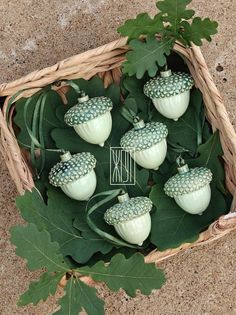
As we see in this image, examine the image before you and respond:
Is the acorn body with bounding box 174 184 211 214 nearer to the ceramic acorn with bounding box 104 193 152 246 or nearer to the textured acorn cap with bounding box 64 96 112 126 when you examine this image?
the ceramic acorn with bounding box 104 193 152 246

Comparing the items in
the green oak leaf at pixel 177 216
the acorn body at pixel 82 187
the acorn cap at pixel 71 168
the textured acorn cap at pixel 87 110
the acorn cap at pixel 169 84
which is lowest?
the green oak leaf at pixel 177 216

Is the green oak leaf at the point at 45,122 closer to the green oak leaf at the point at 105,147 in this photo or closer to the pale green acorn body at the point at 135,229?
the green oak leaf at the point at 105,147

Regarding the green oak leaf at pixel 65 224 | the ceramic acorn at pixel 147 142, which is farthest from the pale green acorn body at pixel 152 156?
the green oak leaf at pixel 65 224

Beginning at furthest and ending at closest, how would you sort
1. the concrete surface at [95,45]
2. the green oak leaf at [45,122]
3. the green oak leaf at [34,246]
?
the concrete surface at [95,45], the green oak leaf at [45,122], the green oak leaf at [34,246]

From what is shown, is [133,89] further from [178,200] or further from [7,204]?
[7,204]

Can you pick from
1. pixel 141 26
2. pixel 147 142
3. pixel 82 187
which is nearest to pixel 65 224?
pixel 82 187

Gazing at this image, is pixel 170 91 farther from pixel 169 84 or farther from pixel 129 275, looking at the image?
pixel 129 275

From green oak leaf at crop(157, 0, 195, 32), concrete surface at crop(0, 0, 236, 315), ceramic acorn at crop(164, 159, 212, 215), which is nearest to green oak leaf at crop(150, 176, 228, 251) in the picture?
ceramic acorn at crop(164, 159, 212, 215)
